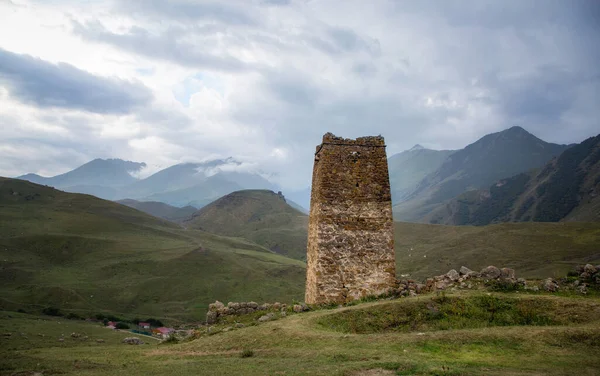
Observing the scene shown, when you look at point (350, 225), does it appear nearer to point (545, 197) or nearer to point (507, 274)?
point (507, 274)

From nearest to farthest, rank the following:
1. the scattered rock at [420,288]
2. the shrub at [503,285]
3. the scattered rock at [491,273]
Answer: the shrub at [503,285], the scattered rock at [491,273], the scattered rock at [420,288]

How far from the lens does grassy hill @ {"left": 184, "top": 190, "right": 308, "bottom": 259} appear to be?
10144 centimetres

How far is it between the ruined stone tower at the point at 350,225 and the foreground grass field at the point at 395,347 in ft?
9.07

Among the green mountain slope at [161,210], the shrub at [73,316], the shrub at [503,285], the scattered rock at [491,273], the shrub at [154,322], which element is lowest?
the shrub at [154,322]

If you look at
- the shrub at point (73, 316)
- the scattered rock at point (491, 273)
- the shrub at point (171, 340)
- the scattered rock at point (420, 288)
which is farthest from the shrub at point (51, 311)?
the scattered rock at point (491, 273)

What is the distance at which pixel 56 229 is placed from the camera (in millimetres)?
63781

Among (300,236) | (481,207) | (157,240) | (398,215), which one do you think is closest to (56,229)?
(157,240)

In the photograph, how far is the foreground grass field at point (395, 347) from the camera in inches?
315

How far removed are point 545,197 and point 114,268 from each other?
94.1 metres

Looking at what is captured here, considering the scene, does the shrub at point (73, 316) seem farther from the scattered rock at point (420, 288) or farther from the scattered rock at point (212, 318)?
the scattered rock at point (420, 288)

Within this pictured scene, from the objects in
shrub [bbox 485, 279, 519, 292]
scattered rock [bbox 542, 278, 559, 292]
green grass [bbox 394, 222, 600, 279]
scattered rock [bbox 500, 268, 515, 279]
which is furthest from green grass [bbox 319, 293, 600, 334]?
green grass [bbox 394, 222, 600, 279]

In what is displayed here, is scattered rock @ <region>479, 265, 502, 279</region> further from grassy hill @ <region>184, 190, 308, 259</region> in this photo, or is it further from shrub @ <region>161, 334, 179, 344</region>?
grassy hill @ <region>184, 190, 308, 259</region>

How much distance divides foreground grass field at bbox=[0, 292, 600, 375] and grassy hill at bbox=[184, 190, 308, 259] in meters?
79.0

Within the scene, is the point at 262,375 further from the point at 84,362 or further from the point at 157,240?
the point at 157,240
